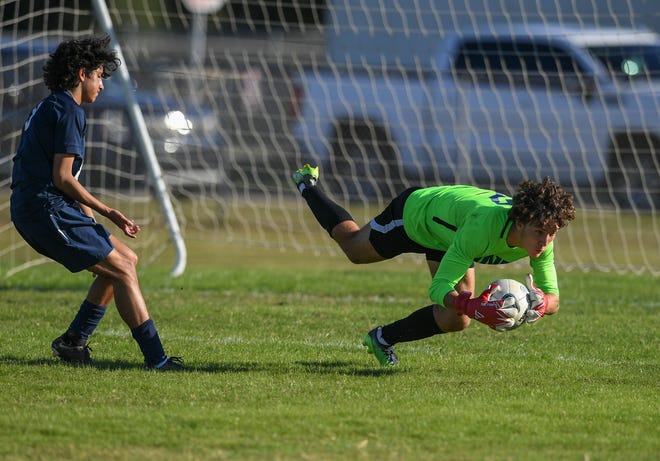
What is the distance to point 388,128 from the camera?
1623 centimetres

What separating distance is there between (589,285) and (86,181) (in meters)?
7.92

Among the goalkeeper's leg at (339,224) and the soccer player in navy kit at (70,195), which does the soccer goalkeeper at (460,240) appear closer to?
the goalkeeper's leg at (339,224)

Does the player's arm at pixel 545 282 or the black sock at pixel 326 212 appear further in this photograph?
the black sock at pixel 326 212

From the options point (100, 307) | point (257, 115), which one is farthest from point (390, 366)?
point (257, 115)

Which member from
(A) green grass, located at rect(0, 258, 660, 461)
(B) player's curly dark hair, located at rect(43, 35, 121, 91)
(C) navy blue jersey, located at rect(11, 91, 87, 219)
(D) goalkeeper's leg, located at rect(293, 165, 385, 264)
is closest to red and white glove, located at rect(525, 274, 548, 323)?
(A) green grass, located at rect(0, 258, 660, 461)

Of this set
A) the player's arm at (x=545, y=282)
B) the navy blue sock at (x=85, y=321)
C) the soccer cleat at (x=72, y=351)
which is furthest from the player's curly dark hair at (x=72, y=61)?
the player's arm at (x=545, y=282)

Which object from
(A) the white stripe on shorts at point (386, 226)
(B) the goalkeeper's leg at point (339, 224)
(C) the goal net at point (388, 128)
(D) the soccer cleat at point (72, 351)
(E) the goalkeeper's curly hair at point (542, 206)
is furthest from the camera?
(C) the goal net at point (388, 128)

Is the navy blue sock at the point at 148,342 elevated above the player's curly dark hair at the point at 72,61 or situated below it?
below

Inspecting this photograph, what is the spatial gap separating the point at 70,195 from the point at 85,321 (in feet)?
3.21

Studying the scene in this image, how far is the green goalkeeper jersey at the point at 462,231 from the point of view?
604 cm

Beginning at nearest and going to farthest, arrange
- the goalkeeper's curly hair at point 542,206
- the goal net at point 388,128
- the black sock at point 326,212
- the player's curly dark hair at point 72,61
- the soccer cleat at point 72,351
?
the goalkeeper's curly hair at point 542,206 → the player's curly dark hair at point 72,61 → the soccer cleat at point 72,351 → the black sock at point 326,212 → the goal net at point 388,128

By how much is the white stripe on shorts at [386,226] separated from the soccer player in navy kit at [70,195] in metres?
1.50

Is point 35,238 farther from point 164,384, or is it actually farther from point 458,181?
point 458,181

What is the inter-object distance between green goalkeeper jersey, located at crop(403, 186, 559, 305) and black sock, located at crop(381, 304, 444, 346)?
42 cm
